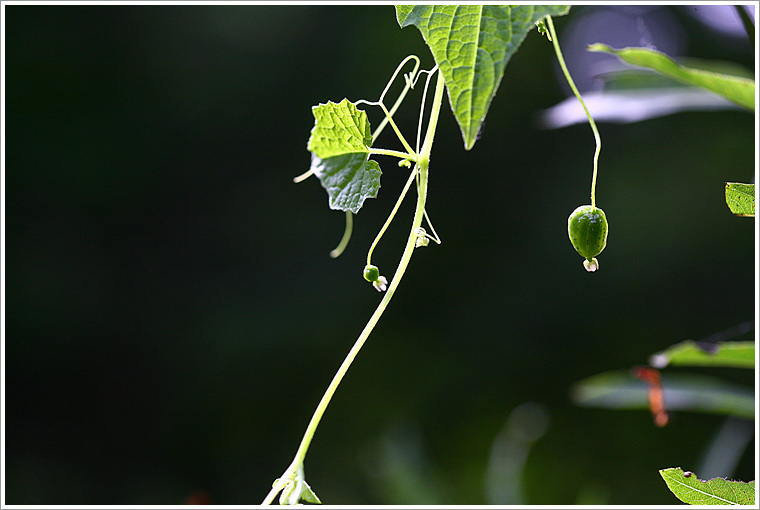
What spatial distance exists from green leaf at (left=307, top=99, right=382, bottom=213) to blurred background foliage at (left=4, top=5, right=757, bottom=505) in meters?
1.45

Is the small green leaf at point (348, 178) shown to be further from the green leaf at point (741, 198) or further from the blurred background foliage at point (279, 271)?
the blurred background foliage at point (279, 271)

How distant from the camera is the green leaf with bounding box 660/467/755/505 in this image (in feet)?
0.90

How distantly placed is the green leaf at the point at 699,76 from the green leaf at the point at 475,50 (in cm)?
14

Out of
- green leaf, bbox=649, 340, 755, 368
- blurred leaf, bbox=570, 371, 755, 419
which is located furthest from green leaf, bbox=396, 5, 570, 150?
blurred leaf, bbox=570, 371, 755, 419

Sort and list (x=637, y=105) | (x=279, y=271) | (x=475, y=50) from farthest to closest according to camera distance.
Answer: (x=279, y=271)
(x=637, y=105)
(x=475, y=50)

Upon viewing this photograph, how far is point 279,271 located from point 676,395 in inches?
53.3

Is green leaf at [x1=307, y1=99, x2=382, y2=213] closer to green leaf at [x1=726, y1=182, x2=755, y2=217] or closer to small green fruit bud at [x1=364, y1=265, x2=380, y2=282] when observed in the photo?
small green fruit bud at [x1=364, y1=265, x2=380, y2=282]

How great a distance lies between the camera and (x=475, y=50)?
20 cm

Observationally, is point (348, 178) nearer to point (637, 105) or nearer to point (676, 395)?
point (637, 105)

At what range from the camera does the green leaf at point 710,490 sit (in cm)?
27

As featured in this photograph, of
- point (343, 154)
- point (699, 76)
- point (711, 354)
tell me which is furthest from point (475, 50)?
point (711, 354)

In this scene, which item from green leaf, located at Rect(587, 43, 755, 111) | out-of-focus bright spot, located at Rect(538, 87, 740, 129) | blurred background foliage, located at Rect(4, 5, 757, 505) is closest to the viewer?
green leaf, located at Rect(587, 43, 755, 111)

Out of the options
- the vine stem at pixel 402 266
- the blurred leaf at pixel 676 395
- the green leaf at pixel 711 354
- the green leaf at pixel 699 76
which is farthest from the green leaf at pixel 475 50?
the blurred leaf at pixel 676 395

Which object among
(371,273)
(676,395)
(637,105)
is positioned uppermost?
(637,105)
